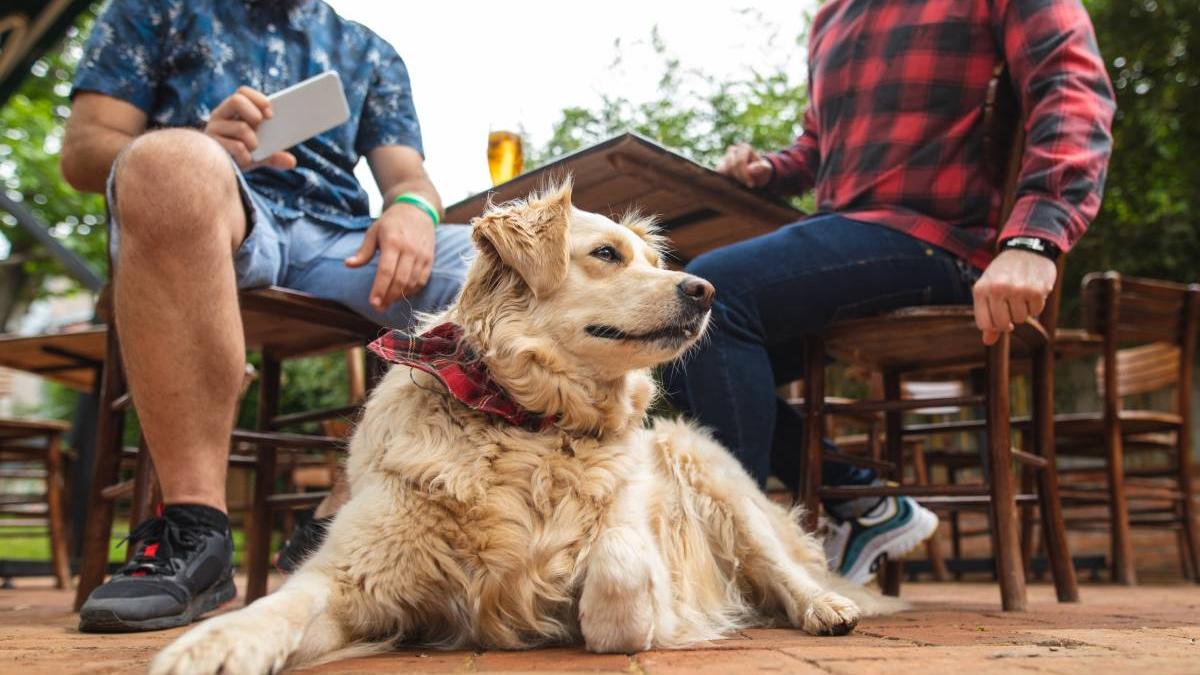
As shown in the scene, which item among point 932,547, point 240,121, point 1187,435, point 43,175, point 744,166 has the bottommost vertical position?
point 932,547

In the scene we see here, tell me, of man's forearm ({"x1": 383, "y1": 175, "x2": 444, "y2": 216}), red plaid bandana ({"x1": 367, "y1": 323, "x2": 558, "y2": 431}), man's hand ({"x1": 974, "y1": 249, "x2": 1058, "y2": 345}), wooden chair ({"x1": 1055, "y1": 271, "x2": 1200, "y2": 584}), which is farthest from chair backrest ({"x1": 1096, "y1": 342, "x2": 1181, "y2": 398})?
red plaid bandana ({"x1": 367, "y1": 323, "x2": 558, "y2": 431})

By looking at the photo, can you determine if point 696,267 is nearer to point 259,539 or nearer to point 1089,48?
point 1089,48

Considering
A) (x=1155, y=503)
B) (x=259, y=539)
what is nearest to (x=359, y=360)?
(x=259, y=539)

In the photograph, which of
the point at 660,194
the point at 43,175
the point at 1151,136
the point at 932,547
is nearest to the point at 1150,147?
the point at 1151,136

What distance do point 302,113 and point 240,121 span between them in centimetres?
15

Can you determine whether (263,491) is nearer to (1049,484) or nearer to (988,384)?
(988,384)

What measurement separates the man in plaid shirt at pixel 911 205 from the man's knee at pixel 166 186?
126 cm

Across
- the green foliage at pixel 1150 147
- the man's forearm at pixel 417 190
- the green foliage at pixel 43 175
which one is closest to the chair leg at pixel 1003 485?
the man's forearm at pixel 417 190

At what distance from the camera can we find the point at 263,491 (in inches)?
123

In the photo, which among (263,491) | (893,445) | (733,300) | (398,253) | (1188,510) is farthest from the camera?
(1188,510)

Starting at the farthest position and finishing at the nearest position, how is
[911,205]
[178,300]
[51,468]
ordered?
[51,468]
[911,205]
[178,300]

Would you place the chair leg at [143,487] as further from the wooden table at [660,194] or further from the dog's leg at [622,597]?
the dog's leg at [622,597]

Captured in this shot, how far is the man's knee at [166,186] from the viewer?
2002 mm

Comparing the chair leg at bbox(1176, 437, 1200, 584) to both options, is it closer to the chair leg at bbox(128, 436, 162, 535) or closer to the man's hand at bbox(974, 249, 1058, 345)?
the man's hand at bbox(974, 249, 1058, 345)
